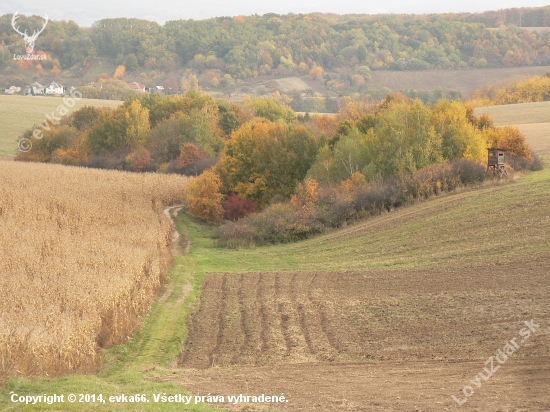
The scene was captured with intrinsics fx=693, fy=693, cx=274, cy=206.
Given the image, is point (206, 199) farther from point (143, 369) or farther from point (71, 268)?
point (143, 369)

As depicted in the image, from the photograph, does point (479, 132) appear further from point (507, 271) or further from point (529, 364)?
point (529, 364)

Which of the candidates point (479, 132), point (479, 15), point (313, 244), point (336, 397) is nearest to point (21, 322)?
point (336, 397)

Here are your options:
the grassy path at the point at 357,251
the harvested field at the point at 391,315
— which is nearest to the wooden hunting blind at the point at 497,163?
the grassy path at the point at 357,251

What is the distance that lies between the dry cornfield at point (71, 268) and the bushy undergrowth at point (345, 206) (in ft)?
19.3

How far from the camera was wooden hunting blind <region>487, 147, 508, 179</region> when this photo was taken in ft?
152

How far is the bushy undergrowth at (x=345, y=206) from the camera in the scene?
4597cm

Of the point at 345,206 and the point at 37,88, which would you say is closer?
the point at 345,206

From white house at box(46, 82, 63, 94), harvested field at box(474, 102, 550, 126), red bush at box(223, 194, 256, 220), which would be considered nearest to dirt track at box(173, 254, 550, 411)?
red bush at box(223, 194, 256, 220)

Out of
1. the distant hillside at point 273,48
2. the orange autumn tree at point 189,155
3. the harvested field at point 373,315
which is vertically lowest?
the orange autumn tree at point 189,155

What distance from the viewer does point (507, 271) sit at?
28500mm

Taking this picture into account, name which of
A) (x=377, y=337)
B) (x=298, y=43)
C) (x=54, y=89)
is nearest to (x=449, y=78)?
(x=298, y=43)

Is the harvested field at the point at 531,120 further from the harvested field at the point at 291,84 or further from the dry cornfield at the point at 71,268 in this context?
the harvested field at the point at 291,84

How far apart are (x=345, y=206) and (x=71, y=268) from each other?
2268cm

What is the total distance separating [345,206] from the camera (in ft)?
154
